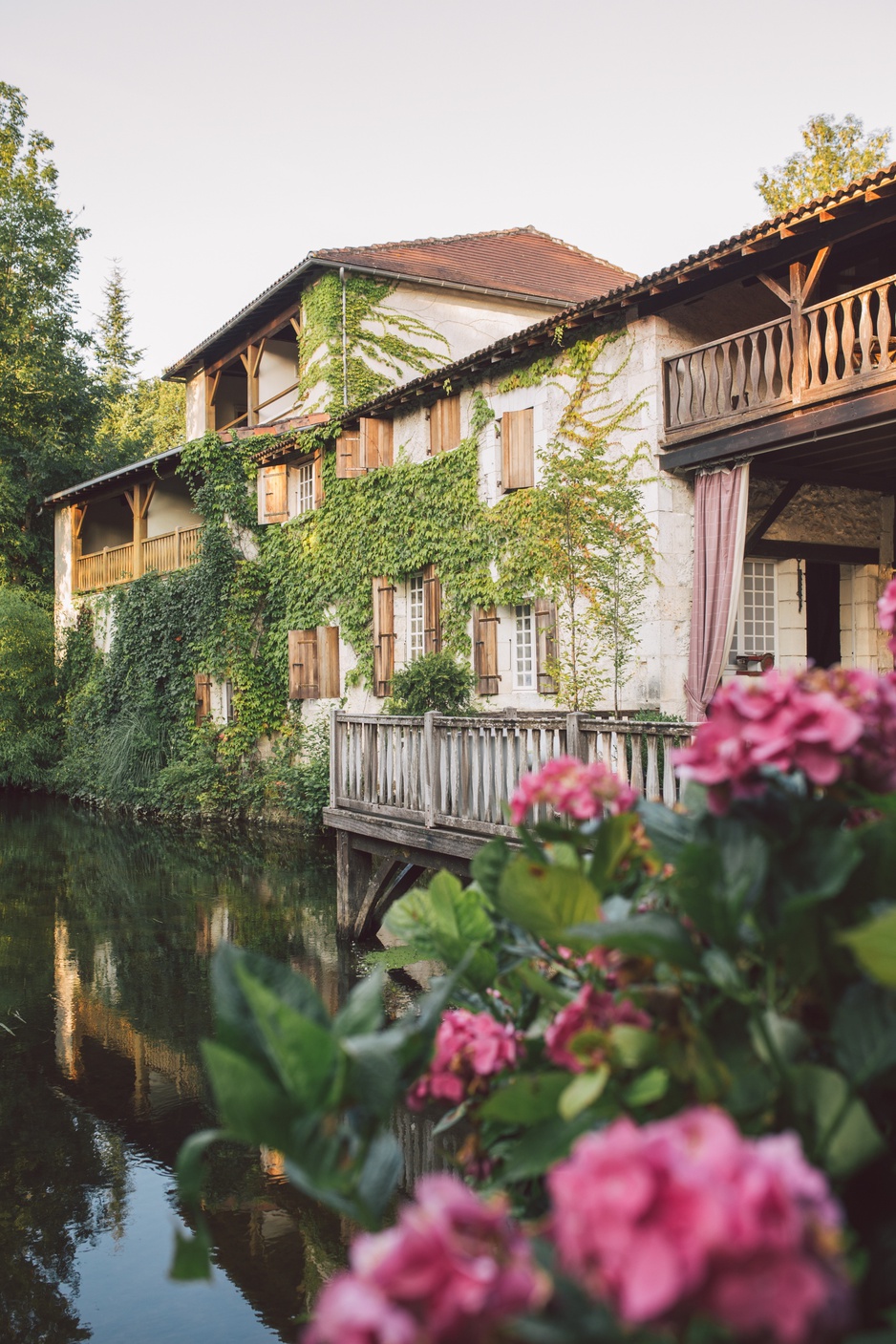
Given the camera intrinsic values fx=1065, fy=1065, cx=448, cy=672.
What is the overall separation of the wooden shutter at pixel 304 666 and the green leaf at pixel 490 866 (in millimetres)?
17226

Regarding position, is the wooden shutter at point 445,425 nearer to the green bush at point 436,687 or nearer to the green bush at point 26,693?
the green bush at point 436,687

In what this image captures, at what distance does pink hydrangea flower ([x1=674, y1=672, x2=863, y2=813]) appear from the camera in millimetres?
1097

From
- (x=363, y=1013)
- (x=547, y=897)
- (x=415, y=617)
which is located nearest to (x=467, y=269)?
(x=415, y=617)

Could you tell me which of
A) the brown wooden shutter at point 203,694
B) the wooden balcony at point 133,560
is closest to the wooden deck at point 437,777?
the brown wooden shutter at point 203,694

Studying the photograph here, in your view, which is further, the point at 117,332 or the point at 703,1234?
the point at 117,332

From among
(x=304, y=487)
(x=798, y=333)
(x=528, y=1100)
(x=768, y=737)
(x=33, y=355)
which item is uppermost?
(x=33, y=355)

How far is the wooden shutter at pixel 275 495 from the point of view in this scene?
64.7 feet

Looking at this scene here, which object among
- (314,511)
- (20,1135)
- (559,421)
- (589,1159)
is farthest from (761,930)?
(314,511)

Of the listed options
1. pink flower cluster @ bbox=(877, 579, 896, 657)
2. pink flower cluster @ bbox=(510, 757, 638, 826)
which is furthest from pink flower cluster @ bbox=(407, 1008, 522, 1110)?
pink flower cluster @ bbox=(877, 579, 896, 657)

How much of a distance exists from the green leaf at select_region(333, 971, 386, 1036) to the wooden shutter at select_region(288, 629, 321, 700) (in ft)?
57.9

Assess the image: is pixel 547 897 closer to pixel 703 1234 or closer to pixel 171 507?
pixel 703 1234

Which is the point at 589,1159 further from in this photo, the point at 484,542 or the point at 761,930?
the point at 484,542

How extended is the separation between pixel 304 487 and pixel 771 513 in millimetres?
9934

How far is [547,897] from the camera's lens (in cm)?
132
